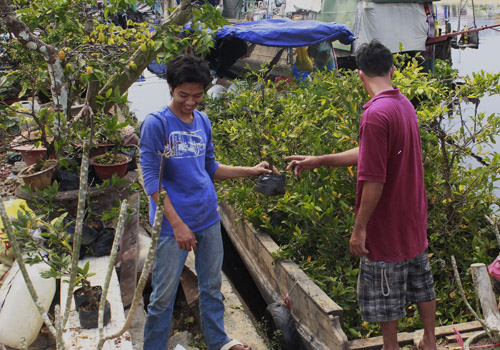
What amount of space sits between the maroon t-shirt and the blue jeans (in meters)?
0.94

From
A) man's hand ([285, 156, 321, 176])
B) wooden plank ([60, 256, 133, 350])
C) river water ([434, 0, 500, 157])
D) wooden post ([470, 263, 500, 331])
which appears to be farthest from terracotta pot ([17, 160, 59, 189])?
river water ([434, 0, 500, 157])

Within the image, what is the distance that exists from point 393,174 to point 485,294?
76 cm

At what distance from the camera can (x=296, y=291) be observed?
12.2 feet

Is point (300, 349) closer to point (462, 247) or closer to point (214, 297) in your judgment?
point (214, 297)

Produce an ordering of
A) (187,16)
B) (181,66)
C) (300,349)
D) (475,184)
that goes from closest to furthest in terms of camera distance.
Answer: (181,66)
(300,349)
(475,184)
(187,16)

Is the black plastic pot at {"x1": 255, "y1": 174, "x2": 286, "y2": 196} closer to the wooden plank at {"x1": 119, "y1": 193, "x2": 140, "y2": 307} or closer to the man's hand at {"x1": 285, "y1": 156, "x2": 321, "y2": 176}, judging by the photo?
the man's hand at {"x1": 285, "y1": 156, "x2": 321, "y2": 176}

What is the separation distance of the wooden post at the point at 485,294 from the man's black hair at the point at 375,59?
1151 mm

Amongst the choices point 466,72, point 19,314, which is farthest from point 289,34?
point 466,72

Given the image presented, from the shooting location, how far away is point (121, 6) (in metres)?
4.17

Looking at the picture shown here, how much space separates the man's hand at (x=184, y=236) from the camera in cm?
272

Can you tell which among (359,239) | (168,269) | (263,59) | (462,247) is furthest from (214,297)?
(263,59)

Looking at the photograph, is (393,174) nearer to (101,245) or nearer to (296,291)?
(296,291)

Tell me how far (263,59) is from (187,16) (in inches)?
256

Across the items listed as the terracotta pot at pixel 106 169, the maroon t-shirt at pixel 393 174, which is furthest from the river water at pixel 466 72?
the maroon t-shirt at pixel 393 174
